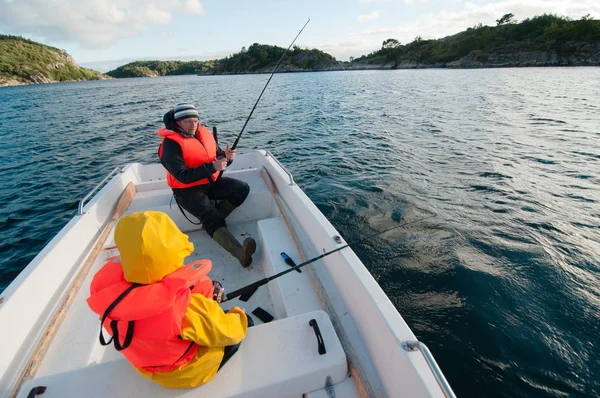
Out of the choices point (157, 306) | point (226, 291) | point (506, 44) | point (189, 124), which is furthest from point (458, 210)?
point (506, 44)

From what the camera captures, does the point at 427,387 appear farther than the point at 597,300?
No

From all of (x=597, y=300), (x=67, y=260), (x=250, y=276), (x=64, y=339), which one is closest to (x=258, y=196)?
(x=250, y=276)

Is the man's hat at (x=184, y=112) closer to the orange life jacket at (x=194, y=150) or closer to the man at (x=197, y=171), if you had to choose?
the man at (x=197, y=171)

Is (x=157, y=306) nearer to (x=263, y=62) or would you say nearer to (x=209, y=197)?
(x=209, y=197)

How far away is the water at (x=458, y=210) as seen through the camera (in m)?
2.83

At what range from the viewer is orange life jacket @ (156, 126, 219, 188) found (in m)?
3.25

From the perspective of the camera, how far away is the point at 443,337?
293 centimetres

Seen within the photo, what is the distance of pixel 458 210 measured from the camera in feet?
17.0

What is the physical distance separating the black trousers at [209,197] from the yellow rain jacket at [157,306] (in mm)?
1927

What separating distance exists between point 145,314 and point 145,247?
0.29m

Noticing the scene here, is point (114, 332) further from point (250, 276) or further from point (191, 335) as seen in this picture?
point (250, 276)

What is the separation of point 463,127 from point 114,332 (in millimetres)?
12499

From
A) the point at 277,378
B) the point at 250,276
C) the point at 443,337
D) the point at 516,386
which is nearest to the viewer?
the point at 277,378

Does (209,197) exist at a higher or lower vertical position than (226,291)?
higher
